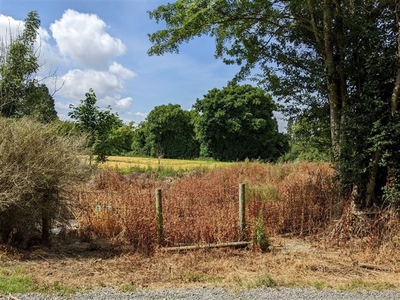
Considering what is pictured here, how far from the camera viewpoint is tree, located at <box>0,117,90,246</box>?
539 cm

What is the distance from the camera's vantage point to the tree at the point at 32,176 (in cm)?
539

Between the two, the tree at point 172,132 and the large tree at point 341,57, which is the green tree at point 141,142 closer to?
the tree at point 172,132

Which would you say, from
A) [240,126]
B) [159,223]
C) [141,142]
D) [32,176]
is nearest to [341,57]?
[159,223]

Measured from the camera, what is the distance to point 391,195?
20.4 feet

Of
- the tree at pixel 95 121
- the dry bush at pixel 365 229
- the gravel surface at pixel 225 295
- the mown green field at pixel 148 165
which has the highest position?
the tree at pixel 95 121

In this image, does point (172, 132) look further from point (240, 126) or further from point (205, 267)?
point (205, 267)

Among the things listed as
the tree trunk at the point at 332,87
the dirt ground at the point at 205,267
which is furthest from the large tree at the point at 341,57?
the dirt ground at the point at 205,267

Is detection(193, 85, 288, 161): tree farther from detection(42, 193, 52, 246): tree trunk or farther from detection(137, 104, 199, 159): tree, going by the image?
detection(42, 193, 52, 246): tree trunk

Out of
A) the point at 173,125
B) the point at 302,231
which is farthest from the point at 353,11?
the point at 173,125

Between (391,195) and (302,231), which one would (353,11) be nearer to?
(391,195)

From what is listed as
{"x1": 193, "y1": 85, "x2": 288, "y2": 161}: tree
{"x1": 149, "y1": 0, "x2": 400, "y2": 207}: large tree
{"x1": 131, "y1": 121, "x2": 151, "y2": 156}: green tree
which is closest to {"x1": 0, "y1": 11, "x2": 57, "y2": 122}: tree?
{"x1": 149, "y1": 0, "x2": 400, "y2": 207}: large tree

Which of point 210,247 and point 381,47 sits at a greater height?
point 381,47

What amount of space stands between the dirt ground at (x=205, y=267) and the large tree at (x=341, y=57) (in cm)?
183

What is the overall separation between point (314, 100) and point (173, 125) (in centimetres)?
4042
